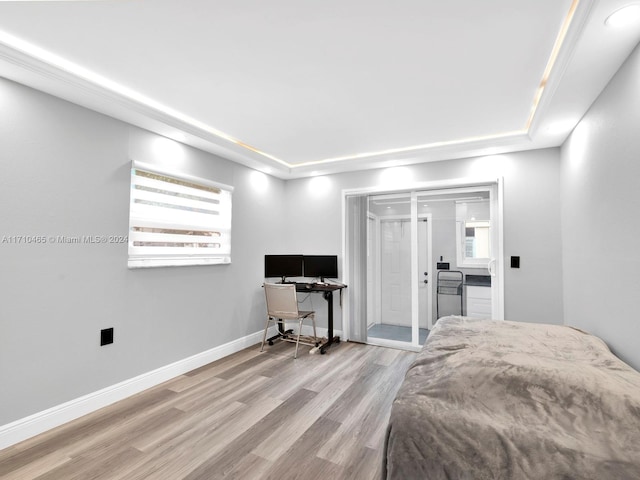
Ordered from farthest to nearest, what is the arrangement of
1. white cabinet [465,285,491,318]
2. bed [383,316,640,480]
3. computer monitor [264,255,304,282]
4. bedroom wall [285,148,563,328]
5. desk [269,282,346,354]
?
computer monitor [264,255,304,282] < desk [269,282,346,354] < white cabinet [465,285,491,318] < bedroom wall [285,148,563,328] < bed [383,316,640,480]

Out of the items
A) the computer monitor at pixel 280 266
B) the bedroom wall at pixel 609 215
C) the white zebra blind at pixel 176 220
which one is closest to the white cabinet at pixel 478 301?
the bedroom wall at pixel 609 215

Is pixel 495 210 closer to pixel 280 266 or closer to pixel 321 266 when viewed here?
pixel 321 266

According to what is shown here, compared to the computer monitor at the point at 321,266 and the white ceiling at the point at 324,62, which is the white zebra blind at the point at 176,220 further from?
the computer monitor at the point at 321,266

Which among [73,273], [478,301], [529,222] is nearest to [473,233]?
[529,222]

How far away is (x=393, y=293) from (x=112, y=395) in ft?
11.4

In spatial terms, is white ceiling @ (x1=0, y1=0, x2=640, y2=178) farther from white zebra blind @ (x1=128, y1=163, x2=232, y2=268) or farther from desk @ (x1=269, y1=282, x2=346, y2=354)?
desk @ (x1=269, y1=282, x2=346, y2=354)

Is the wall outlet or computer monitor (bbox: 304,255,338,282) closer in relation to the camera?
the wall outlet

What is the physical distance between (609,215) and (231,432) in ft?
10.2

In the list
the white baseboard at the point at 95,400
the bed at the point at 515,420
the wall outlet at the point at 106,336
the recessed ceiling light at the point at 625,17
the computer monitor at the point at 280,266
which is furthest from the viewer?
the computer monitor at the point at 280,266

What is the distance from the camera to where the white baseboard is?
2201 millimetres

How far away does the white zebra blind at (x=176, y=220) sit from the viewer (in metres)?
3.01

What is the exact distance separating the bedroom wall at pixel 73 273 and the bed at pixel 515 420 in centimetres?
255

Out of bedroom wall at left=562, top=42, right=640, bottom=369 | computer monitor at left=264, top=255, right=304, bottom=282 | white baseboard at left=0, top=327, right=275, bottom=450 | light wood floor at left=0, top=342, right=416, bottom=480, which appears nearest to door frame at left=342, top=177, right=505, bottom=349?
bedroom wall at left=562, top=42, right=640, bottom=369

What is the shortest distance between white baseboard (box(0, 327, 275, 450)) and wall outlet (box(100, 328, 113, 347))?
40 centimetres
